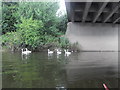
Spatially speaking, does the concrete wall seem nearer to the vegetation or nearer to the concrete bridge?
the concrete bridge

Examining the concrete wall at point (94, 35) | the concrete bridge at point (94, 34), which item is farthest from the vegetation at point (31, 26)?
the concrete bridge at point (94, 34)

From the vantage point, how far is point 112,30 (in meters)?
32.0

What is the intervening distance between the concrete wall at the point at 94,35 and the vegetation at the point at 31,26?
2331 mm

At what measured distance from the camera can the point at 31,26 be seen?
31438mm

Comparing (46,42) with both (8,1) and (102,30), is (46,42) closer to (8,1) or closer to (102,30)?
(102,30)

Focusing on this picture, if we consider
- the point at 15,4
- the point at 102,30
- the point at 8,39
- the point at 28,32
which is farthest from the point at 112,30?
the point at 15,4

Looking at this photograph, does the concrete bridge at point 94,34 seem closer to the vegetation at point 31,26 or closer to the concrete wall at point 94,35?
the concrete wall at point 94,35

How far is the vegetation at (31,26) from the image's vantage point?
99.1ft

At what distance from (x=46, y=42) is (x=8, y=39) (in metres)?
6.54

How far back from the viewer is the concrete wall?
31.4 meters

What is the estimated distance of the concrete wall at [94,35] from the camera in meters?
31.4

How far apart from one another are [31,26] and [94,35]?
11089 mm

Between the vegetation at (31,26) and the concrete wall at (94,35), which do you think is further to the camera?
the concrete wall at (94,35)

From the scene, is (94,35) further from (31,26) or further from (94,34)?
(31,26)
